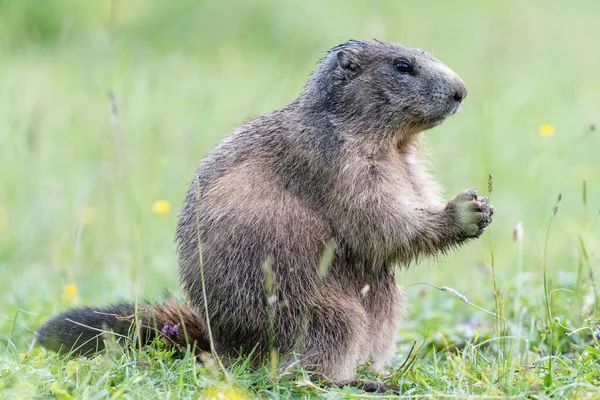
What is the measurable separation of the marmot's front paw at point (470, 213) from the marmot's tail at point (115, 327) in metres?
1.38

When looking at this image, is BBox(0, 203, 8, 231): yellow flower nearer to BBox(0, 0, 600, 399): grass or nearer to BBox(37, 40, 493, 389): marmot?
BBox(0, 0, 600, 399): grass

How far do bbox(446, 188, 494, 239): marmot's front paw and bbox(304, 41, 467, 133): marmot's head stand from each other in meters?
0.48

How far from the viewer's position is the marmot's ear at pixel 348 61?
195 inches

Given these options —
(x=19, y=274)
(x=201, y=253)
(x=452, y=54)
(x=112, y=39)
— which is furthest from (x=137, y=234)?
(x=452, y=54)

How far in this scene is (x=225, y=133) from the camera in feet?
19.3

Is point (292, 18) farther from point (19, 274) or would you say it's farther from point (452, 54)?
point (19, 274)

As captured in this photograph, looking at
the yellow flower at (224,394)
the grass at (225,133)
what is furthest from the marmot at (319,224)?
the yellow flower at (224,394)

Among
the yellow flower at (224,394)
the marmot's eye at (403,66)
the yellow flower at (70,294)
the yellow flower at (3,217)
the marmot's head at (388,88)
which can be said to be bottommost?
the yellow flower at (70,294)

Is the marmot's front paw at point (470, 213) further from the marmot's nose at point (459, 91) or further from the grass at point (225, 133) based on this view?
the marmot's nose at point (459, 91)

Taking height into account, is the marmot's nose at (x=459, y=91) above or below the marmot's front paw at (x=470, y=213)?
above

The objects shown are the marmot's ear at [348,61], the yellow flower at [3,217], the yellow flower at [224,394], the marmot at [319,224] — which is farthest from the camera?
the yellow flower at [3,217]

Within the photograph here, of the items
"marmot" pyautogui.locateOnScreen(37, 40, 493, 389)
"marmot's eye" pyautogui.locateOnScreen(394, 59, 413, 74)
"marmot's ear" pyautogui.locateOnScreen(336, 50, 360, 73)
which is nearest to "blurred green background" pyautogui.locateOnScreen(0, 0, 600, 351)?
"marmot" pyautogui.locateOnScreen(37, 40, 493, 389)

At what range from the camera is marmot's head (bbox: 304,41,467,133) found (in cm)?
483

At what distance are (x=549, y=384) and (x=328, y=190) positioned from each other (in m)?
1.37
